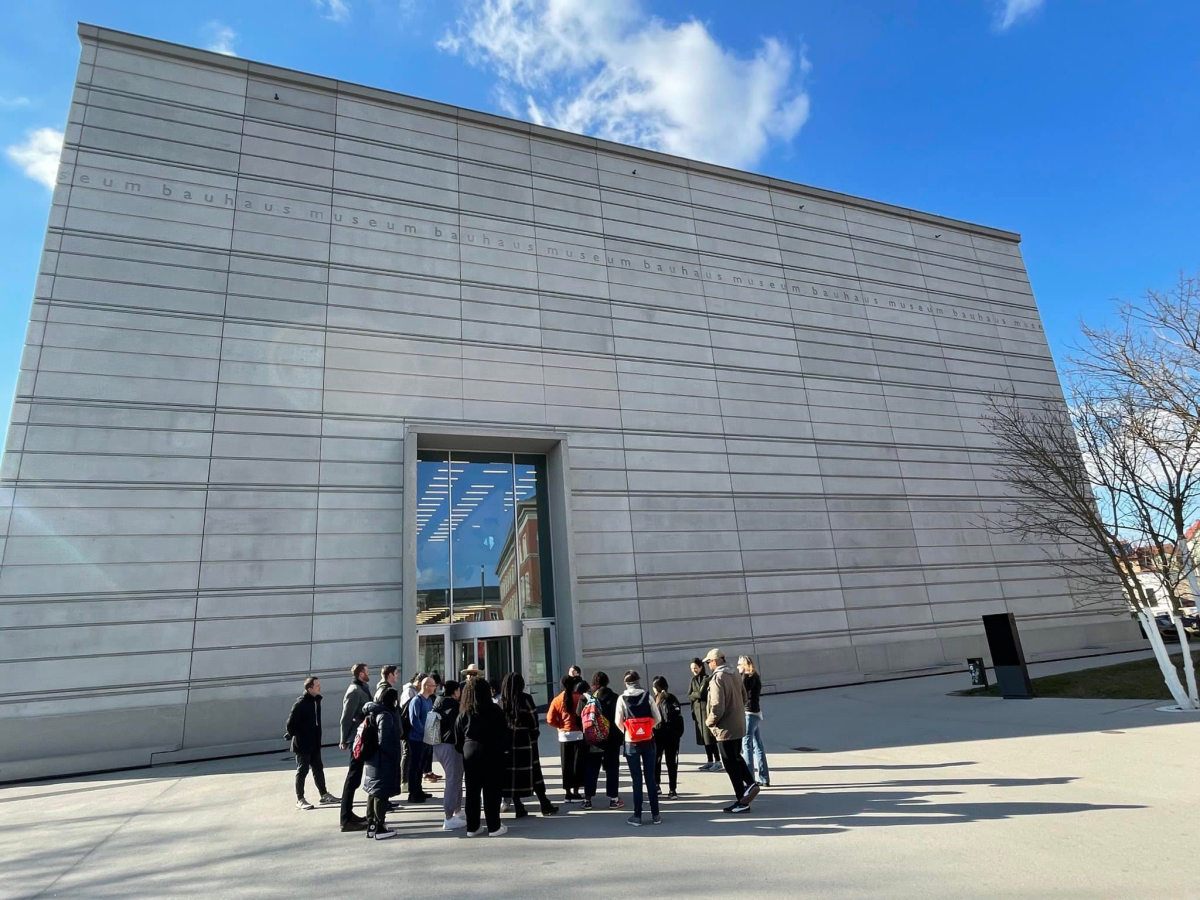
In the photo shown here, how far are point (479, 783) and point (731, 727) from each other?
2.83 metres

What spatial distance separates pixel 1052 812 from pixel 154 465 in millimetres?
17838

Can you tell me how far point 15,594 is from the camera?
1318 centimetres

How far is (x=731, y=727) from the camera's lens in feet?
22.7

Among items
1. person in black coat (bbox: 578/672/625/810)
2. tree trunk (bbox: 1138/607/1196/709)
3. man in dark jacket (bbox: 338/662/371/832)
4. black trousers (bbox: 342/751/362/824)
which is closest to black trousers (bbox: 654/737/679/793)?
person in black coat (bbox: 578/672/625/810)

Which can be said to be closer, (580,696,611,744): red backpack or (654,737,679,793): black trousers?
(580,696,611,744): red backpack

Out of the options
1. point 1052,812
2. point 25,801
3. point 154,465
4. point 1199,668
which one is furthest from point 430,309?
point 1199,668

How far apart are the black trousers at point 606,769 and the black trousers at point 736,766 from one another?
1406 millimetres

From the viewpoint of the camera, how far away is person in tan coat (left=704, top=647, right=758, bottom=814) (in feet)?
22.0

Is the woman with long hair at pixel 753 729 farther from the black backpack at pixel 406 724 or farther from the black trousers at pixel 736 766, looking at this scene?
the black backpack at pixel 406 724

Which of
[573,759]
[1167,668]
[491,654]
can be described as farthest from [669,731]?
[1167,668]

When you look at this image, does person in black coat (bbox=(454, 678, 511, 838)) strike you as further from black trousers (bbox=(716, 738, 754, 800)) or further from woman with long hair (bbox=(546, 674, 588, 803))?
black trousers (bbox=(716, 738, 754, 800))

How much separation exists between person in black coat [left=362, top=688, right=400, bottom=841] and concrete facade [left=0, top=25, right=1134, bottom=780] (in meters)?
8.88

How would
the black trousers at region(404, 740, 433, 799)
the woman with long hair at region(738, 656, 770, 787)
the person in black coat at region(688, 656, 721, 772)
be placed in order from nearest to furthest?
the woman with long hair at region(738, 656, 770, 787) < the black trousers at region(404, 740, 433, 799) < the person in black coat at region(688, 656, 721, 772)

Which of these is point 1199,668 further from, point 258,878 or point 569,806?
point 258,878
